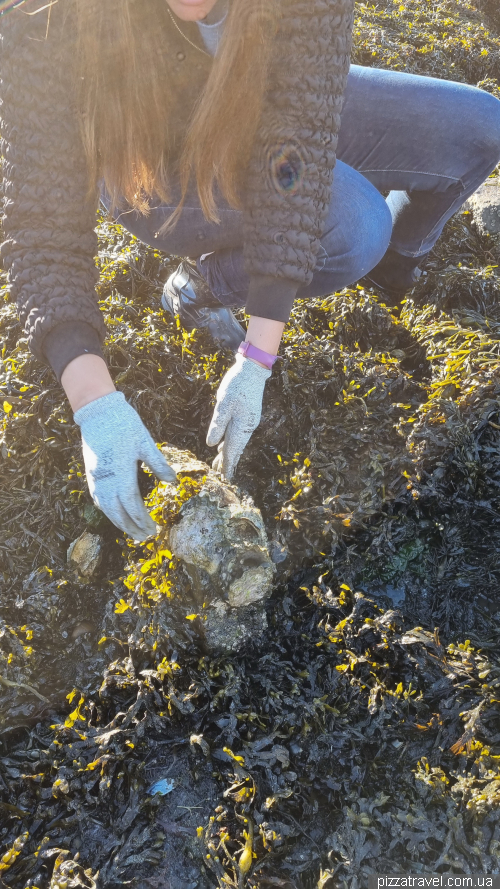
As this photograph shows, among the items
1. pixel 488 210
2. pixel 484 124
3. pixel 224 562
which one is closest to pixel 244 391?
pixel 224 562

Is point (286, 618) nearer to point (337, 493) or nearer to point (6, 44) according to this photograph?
point (337, 493)

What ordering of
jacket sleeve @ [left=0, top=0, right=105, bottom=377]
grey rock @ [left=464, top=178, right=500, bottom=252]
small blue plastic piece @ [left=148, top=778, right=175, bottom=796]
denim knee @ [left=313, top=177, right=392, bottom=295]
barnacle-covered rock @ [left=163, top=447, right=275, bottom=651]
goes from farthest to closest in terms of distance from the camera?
grey rock @ [left=464, top=178, right=500, bottom=252]
denim knee @ [left=313, top=177, right=392, bottom=295]
barnacle-covered rock @ [left=163, top=447, right=275, bottom=651]
small blue plastic piece @ [left=148, top=778, right=175, bottom=796]
jacket sleeve @ [left=0, top=0, right=105, bottom=377]

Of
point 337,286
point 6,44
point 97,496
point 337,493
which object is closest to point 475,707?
point 337,493

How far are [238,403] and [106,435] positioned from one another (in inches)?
16.5

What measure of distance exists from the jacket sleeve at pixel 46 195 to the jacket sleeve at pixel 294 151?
470 mm

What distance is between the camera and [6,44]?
4.09 feet

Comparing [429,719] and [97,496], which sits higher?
[97,496]

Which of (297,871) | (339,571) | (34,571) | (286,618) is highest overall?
(339,571)

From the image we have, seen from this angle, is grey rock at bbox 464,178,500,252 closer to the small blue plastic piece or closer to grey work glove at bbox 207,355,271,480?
grey work glove at bbox 207,355,271,480

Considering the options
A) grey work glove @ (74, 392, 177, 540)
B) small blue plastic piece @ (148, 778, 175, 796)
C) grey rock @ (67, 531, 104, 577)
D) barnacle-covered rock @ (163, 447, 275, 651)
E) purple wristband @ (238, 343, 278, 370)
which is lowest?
small blue plastic piece @ (148, 778, 175, 796)

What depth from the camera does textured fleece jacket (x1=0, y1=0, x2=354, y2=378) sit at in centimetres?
128

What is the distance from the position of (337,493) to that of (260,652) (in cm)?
62

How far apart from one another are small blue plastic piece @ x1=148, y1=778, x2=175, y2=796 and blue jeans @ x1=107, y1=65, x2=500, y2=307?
162cm

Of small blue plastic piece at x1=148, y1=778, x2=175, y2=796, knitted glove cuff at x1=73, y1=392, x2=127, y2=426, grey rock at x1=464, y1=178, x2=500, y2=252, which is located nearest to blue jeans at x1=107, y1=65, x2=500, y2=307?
grey rock at x1=464, y1=178, x2=500, y2=252
